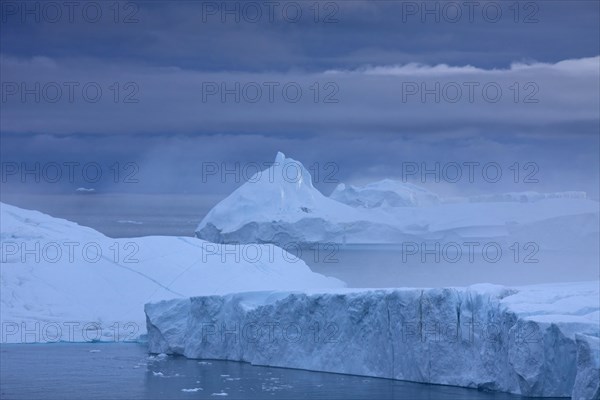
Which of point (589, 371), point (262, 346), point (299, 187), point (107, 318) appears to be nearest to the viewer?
point (589, 371)

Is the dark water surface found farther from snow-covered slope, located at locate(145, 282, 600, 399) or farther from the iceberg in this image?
the iceberg

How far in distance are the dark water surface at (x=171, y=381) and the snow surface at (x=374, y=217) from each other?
2239 centimetres

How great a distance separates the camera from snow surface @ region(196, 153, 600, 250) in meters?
43.2

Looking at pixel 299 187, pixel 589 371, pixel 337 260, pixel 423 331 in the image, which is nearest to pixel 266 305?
pixel 423 331

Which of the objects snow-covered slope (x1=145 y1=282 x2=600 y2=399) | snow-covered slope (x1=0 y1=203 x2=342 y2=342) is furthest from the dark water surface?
snow-covered slope (x1=0 y1=203 x2=342 y2=342)

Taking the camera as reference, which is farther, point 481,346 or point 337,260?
point 337,260

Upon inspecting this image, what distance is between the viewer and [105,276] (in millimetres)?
24875

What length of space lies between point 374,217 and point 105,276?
28.9 meters

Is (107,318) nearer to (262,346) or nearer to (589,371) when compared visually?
(262,346)

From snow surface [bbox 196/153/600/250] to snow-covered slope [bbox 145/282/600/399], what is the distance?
22.1 m

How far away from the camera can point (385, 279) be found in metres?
48.1

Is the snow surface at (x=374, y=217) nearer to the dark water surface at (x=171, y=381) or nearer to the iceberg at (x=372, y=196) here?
the iceberg at (x=372, y=196)

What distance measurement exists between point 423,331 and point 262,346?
3.79 metres

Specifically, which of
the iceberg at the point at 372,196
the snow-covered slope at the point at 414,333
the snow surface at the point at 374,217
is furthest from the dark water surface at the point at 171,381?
the iceberg at the point at 372,196
